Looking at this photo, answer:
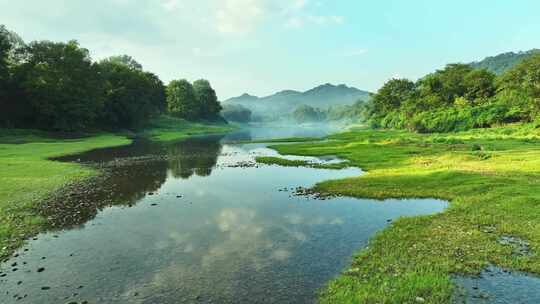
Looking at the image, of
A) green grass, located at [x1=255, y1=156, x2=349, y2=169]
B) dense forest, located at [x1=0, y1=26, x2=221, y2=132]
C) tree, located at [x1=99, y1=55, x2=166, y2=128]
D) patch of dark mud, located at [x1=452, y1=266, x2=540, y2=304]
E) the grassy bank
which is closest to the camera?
patch of dark mud, located at [x1=452, y1=266, x2=540, y2=304]

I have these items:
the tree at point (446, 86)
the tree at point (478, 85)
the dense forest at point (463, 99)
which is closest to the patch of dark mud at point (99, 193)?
the dense forest at point (463, 99)

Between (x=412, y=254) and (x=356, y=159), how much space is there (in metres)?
38.9

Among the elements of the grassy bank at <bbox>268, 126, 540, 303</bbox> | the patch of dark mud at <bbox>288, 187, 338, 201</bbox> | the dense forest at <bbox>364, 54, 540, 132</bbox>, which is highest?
the dense forest at <bbox>364, 54, 540, 132</bbox>

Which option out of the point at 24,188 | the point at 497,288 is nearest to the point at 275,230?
the point at 497,288

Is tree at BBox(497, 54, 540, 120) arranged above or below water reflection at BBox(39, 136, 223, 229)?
above

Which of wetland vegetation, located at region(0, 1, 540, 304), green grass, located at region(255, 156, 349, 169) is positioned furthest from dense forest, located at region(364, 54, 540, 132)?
green grass, located at region(255, 156, 349, 169)

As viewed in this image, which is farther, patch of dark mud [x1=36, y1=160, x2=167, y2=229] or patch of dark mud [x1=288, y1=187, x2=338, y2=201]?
patch of dark mud [x1=288, y1=187, x2=338, y2=201]

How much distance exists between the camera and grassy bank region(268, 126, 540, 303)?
Answer: 13305 millimetres

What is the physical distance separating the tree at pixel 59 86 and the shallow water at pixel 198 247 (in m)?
80.6

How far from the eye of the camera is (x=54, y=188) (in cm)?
3167

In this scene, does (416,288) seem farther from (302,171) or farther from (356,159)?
(356,159)

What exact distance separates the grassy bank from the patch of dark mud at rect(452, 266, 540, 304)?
1.43 feet

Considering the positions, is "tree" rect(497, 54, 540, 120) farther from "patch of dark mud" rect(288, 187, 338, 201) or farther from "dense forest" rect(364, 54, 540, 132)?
"patch of dark mud" rect(288, 187, 338, 201)

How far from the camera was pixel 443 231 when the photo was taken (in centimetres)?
1930
